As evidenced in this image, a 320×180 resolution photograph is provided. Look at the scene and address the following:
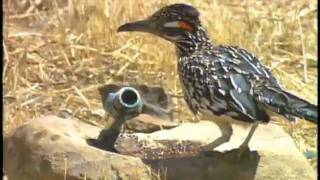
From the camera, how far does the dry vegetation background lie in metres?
3.16

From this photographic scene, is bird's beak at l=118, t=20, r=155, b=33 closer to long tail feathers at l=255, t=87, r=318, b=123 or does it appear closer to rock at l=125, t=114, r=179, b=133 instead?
rock at l=125, t=114, r=179, b=133

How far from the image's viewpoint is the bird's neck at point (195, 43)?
2.93m

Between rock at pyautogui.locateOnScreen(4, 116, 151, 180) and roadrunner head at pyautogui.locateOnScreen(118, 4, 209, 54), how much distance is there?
1.15 ft

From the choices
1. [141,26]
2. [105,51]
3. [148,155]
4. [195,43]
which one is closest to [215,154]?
[148,155]

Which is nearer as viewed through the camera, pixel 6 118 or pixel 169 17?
pixel 169 17

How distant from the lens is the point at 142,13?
10.4ft

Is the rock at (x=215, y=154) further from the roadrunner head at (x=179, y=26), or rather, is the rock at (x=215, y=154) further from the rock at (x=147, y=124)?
the roadrunner head at (x=179, y=26)

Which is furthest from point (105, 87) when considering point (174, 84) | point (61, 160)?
point (61, 160)

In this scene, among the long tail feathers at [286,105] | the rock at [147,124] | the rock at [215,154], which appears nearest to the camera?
the long tail feathers at [286,105]

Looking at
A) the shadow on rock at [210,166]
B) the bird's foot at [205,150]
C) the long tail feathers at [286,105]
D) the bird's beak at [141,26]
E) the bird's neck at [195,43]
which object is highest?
the bird's beak at [141,26]

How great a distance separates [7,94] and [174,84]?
1.64 ft

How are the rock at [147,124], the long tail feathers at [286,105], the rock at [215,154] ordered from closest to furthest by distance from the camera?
the long tail feathers at [286,105] < the rock at [215,154] < the rock at [147,124]

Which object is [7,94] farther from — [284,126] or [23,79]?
[284,126]

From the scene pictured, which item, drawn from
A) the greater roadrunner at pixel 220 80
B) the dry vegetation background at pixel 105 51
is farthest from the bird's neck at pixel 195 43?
the dry vegetation background at pixel 105 51
